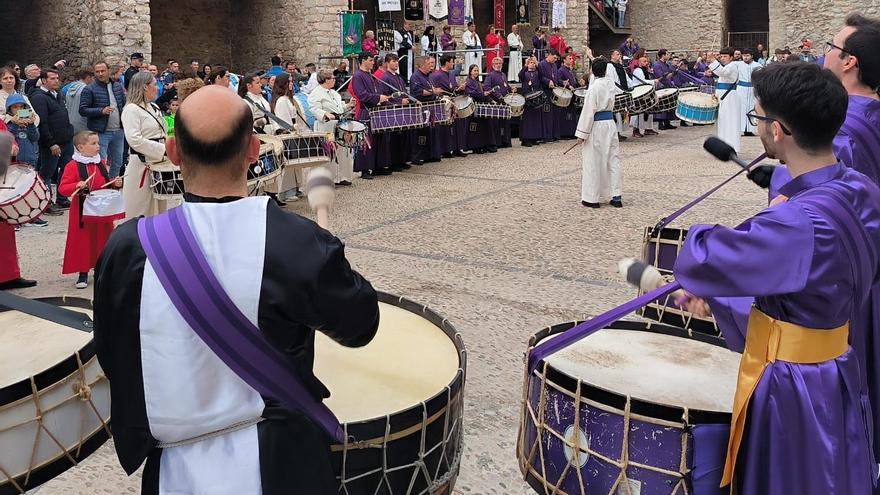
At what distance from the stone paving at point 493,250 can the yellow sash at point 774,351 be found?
4.27 ft

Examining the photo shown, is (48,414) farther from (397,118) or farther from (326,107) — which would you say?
(397,118)

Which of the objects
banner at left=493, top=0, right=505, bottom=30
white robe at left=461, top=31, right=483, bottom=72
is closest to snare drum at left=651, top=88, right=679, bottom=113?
white robe at left=461, top=31, right=483, bottom=72

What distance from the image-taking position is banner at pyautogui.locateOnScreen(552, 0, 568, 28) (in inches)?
953

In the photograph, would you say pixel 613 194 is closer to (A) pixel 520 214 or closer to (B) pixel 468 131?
(A) pixel 520 214

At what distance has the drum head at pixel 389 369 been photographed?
2.11 meters

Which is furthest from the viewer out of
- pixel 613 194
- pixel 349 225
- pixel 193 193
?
pixel 613 194

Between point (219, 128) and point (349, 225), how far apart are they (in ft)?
21.2

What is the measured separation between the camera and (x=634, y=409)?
2.08 m

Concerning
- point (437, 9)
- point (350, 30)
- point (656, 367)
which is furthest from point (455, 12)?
point (656, 367)

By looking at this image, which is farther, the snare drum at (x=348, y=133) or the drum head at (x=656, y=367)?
the snare drum at (x=348, y=133)

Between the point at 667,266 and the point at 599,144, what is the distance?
18.4ft

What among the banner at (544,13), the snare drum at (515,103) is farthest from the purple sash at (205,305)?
the banner at (544,13)

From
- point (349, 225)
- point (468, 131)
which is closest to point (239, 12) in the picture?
point (468, 131)

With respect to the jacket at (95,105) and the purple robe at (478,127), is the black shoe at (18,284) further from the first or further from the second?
the purple robe at (478,127)
